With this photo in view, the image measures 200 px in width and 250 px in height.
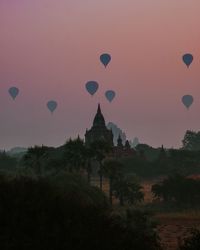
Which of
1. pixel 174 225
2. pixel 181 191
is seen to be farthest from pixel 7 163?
pixel 174 225

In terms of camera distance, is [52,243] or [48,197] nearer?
[52,243]

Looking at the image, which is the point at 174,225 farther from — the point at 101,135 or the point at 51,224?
the point at 101,135

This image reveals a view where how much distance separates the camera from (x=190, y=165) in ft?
468

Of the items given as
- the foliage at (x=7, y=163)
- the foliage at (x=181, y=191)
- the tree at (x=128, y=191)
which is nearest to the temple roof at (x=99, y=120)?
the foliage at (x=7, y=163)

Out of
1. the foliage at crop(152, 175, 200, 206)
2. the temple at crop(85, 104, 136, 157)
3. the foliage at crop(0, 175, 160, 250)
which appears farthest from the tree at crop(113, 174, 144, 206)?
the temple at crop(85, 104, 136, 157)

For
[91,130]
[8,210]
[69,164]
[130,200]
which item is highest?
[91,130]

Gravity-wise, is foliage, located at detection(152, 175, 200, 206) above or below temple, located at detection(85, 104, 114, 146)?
below

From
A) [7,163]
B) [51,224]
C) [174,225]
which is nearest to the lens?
[51,224]

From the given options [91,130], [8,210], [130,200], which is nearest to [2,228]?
[8,210]

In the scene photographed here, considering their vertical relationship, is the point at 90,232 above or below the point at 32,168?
below

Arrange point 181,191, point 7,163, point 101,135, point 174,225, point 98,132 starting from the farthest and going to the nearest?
point 98,132 → point 101,135 → point 7,163 → point 181,191 → point 174,225

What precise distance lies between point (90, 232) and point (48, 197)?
14.4ft

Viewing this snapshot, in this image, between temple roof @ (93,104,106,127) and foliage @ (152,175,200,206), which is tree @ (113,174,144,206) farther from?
temple roof @ (93,104,106,127)

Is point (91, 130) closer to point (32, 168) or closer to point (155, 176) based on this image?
point (155, 176)
